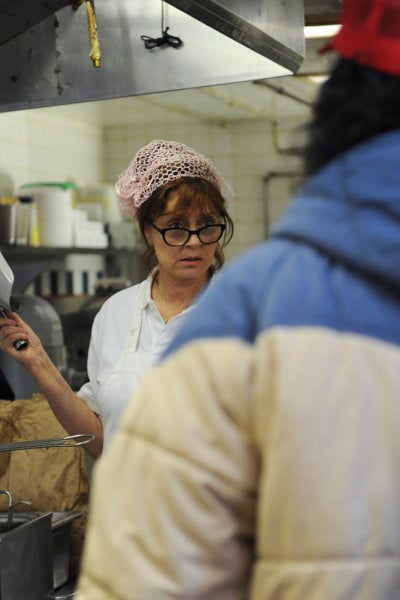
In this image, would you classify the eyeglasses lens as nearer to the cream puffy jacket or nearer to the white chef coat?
the white chef coat

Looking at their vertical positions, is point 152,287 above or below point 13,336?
above

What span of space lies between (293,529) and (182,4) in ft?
4.35

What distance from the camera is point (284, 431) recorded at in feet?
2.68

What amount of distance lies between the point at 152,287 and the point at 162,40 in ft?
1.97

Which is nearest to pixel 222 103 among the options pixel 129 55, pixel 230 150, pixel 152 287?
pixel 230 150

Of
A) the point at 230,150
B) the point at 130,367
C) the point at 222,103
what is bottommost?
the point at 130,367

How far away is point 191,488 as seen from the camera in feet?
2.76

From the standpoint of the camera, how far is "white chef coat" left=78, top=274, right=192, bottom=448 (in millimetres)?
2074

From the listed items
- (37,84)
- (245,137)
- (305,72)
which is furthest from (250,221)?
(37,84)

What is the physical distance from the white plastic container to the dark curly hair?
13.5 ft

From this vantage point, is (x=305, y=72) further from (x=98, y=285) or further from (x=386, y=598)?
(x=386, y=598)

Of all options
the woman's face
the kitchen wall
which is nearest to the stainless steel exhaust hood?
the woman's face

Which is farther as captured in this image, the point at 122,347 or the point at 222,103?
the point at 222,103

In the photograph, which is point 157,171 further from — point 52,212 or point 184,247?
point 52,212
